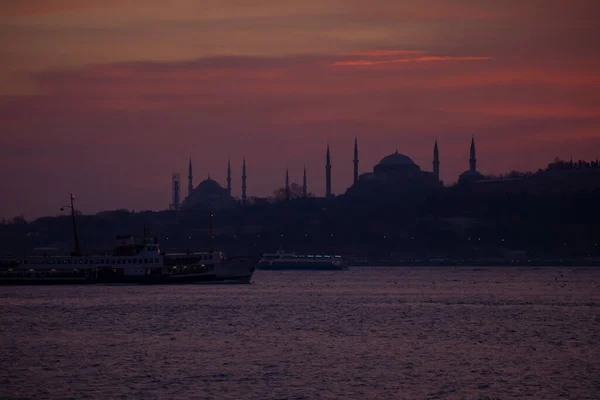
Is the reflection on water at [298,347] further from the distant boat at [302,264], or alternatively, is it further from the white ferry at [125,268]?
the distant boat at [302,264]

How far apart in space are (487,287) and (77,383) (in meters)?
68.9

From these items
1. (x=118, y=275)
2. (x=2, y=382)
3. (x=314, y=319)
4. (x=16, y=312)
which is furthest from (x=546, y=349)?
(x=118, y=275)

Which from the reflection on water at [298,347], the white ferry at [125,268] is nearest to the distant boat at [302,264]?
the white ferry at [125,268]

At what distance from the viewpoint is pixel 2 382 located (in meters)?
40.5

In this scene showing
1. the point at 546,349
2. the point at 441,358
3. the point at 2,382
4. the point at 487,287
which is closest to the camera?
the point at 2,382

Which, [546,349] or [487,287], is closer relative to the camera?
[546,349]

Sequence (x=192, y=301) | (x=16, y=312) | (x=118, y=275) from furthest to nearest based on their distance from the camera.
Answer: (x=118, y=275) < (x=192, y=301) < (x=16, y=312)

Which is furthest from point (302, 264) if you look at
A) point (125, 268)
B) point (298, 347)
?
point (298, 347)

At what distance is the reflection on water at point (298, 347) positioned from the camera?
39.7m

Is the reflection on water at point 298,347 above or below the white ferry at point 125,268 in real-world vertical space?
below

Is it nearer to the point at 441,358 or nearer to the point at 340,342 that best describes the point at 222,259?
the point at 340,342

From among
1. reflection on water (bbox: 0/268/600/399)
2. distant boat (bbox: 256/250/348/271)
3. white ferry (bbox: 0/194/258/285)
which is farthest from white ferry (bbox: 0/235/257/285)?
distant boat (bbox: 256/250/348/271)

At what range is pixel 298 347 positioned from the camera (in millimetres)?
50625

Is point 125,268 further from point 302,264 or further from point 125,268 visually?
point 302,264
